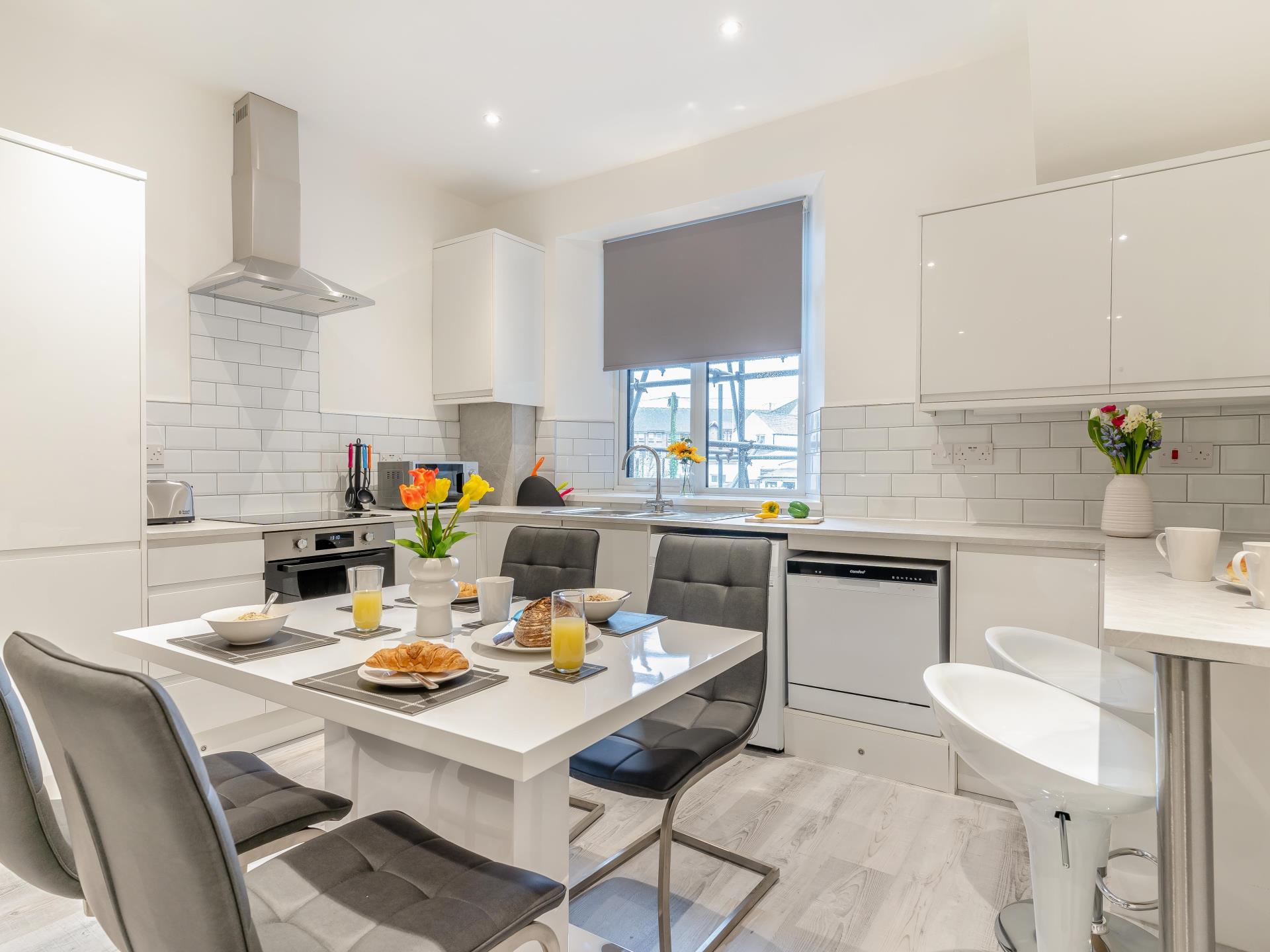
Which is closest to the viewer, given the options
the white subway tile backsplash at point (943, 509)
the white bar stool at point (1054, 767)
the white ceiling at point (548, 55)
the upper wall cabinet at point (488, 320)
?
the white bar stool at point (1054, 767)

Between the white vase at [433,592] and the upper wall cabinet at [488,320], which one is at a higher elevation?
the upper wall cabinet at [488,320]

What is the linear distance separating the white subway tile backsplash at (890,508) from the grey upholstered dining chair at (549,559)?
1461mm

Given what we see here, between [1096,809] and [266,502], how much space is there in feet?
11.2

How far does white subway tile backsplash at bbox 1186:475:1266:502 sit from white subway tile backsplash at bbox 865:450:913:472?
3.19 feet

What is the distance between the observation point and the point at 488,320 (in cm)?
405

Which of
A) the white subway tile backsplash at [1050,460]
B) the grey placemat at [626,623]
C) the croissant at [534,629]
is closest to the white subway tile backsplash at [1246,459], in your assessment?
the white subway tile backsplash at [1050,460]

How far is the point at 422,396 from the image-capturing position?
4.24 meters

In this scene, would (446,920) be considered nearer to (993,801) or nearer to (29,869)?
(29,869)

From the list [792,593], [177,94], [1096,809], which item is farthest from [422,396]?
[1096,809]

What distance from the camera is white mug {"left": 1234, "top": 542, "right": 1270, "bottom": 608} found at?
112 cm

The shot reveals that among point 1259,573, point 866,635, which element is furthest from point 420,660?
point 866,635

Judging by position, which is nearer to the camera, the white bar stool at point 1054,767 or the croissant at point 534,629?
the white bar stool at point 1054,767

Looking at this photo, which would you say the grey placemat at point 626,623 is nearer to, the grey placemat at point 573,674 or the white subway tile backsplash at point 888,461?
the grey placemat at point 573,674

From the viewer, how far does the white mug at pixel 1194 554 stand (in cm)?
142
